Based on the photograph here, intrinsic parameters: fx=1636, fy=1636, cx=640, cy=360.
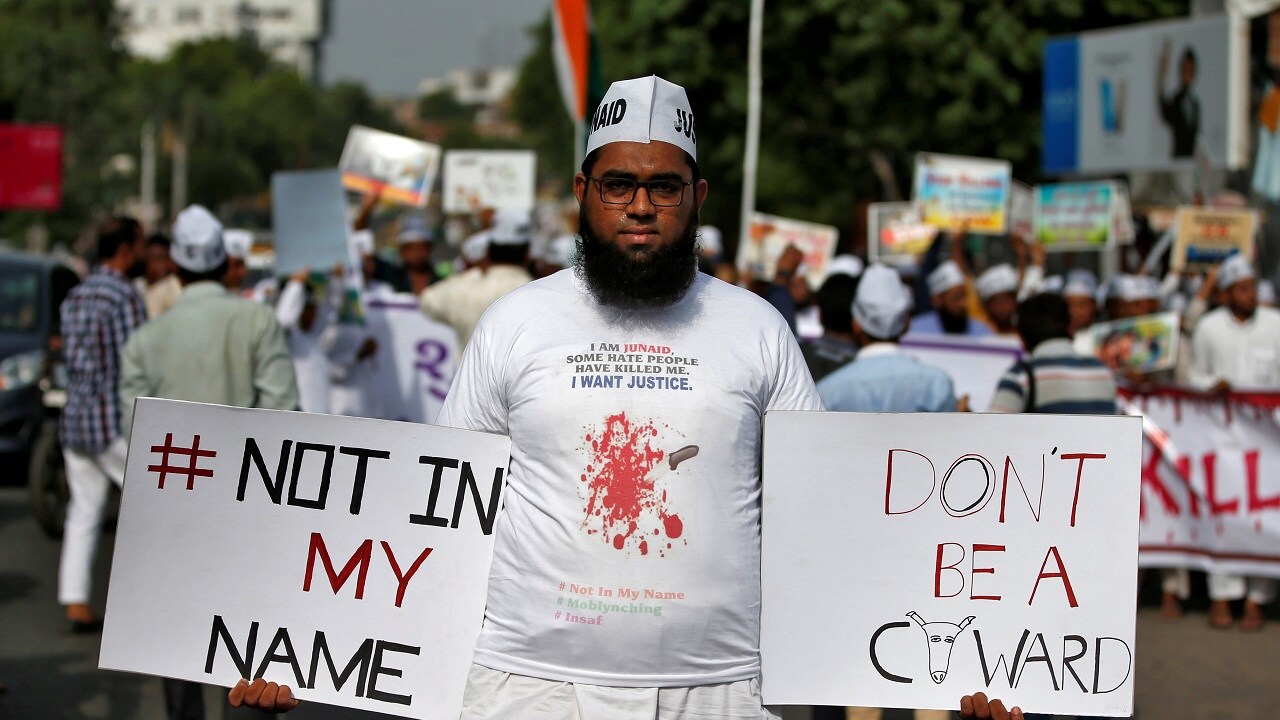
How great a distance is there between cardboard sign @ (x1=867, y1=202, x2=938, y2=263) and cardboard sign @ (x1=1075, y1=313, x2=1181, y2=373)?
4.19 metres

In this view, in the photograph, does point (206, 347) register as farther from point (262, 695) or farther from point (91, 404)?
point (262, 695)

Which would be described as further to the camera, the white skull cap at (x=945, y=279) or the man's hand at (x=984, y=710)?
the white skull cap at (x=945, y=279)

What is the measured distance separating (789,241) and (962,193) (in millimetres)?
1596

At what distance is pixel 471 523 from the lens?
3.38 metres

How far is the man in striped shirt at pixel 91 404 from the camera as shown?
300 inches

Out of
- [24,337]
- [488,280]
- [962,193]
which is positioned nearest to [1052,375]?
[488,280]

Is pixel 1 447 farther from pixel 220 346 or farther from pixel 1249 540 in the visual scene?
pixel 1249 540

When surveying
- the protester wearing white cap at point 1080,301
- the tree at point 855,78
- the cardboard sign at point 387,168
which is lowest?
the protester wearing white cap at point 1080,301

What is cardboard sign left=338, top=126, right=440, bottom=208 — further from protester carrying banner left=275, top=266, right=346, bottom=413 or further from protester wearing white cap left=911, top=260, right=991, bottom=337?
protester wearing white cap left=911, top=260, right=991, bottom=337

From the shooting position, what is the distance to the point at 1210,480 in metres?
8.85

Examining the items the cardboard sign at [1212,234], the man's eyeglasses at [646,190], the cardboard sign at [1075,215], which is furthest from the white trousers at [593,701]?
the cardboard sign at [1075,215]

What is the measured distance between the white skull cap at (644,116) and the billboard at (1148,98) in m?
15.9

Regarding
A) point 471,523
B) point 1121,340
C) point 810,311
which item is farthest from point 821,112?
point 471,523

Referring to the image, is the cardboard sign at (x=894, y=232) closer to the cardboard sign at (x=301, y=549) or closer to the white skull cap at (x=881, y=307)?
the white skull cap at (x=881, y=307)
